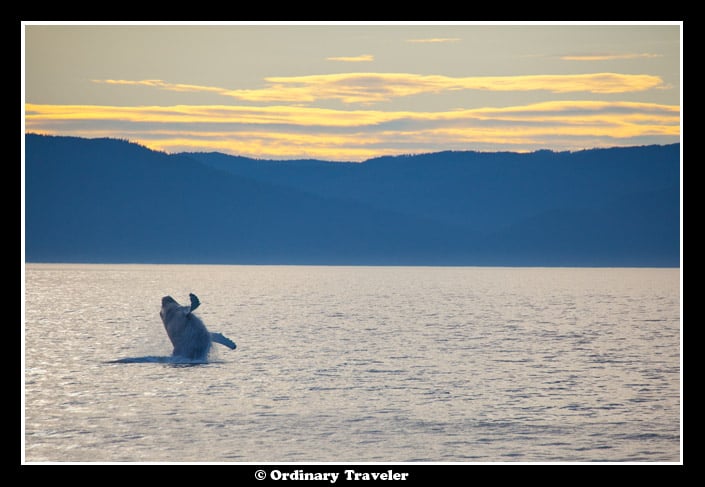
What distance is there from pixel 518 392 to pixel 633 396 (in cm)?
401

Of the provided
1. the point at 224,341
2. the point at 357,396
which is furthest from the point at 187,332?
the point at 357,396

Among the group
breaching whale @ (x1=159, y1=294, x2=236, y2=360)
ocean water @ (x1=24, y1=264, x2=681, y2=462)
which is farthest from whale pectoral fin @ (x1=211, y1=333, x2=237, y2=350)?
ocean water @ (x1=24, y1=264, x2=681, y2=462)

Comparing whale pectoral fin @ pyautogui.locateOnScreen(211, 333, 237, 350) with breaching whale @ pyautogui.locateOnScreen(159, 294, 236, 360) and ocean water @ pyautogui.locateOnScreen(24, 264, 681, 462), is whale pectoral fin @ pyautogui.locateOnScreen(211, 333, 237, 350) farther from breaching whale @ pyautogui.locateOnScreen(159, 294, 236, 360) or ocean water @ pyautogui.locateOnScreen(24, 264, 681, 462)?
ocean water @ pyautogui.locateOnScreen(24, 264, 681, 462)

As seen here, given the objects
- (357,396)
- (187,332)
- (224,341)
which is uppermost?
(187,332)

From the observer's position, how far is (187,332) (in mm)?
41312

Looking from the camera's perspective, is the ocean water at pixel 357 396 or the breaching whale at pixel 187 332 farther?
the breaching whale at pixel 187 332

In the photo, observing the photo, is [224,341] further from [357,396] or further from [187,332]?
[357,396]

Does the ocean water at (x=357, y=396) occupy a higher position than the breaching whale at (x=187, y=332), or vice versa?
the breaching whale at (x=187, y=332)

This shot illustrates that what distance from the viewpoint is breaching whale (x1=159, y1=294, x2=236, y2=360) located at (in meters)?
39.8

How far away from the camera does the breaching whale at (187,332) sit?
3978 centimetres

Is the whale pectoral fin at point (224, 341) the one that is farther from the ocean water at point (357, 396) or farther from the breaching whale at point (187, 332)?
the ocean water at point (357, 396)

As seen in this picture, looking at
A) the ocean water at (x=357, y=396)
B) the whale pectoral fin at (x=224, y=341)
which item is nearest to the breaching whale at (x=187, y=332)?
the whale pectoral fin at (x=224, y=341)
